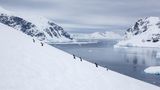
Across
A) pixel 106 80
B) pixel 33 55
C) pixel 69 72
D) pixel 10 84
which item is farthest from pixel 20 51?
pixel 106 80

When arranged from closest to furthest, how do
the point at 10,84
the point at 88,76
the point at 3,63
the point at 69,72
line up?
the point at 10,84 < the point at 3,63 < the point at 69,72 < the point at 88,76

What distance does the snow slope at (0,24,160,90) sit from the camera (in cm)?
1257

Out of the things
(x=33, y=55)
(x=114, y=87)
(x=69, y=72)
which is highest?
(x=33, y=55)

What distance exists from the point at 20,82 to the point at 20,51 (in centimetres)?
382

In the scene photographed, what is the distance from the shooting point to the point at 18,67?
13391 mm

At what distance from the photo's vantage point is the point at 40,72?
14.0 m

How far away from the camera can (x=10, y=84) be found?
38.7 feet

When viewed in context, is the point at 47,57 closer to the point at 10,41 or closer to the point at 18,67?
the point at 10,41

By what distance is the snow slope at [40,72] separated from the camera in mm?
12569

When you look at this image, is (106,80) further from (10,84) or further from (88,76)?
(10,84)

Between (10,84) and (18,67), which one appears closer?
(10,84)

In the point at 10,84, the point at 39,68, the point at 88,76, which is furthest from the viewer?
the point at 88,76

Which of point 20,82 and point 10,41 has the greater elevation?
point 10,41

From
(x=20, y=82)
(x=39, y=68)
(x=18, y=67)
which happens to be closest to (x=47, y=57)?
(x=39, y=68)
